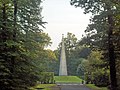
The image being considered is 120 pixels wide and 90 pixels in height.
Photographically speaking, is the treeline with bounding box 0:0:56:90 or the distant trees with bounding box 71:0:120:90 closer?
the treeline with bounding box 0:0:56:90

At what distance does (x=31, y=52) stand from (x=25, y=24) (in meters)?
1.87

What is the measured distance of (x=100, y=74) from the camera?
39281mm

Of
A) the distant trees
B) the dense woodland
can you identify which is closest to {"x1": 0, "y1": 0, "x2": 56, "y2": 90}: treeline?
the dense woodland

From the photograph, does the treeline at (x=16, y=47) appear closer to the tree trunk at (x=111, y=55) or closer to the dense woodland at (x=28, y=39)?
the dense woodland at (x=28, y=39)

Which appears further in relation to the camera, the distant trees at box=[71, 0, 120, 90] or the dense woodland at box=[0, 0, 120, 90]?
the distant trees at box=[71, 0, 120, 90]

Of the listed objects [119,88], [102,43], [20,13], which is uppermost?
[20,13]

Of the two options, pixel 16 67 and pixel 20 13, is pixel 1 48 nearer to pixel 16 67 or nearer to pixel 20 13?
pixel 16 67

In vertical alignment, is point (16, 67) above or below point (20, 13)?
below

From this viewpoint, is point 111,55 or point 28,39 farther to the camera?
point 111,55

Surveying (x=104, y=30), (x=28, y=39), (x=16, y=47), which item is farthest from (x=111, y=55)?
(x=16, y=47)

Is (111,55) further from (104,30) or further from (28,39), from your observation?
(28,39)

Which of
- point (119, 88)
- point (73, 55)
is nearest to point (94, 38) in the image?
point (119, 88)

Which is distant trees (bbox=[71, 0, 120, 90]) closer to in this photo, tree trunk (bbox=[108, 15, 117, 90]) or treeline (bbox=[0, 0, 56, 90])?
tree trunk (bbox=[108, 15, 117, 90])

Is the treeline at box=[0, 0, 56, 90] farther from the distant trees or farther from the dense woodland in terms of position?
the distant trees
